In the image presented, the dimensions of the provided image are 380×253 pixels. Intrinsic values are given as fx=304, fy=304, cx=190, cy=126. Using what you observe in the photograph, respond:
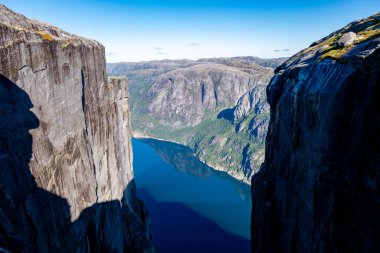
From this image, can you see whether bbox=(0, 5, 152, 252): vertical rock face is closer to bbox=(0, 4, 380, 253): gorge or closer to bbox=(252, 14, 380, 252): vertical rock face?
bbox=(0, 4, 380, 253): gorge

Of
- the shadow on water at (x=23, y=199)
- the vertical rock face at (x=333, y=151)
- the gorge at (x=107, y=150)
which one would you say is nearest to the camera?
the shadow on water at (x=23, y=199)

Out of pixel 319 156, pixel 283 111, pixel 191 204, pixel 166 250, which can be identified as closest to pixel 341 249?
pixel 319 156

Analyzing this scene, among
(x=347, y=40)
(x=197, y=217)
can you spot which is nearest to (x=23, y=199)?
(x=347, y=40)

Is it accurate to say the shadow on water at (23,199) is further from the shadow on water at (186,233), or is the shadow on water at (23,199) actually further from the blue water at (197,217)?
the blue water at (197,217)

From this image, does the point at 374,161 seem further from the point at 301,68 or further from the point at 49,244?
the point at 49,244

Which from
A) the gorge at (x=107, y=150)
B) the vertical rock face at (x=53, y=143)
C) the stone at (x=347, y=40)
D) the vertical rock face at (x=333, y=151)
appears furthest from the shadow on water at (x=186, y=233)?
the stone at (x=347, y=40)

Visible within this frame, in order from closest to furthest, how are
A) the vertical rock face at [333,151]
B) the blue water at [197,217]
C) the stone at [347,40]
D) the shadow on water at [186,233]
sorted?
the vertical rock face at [333,151] → the stone at [347,40] → the shadow on water at [186,233] → the blue water at [197,217]
